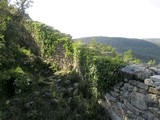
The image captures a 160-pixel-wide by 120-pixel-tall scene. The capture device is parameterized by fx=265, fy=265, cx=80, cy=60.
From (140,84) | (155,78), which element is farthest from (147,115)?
(155,78)

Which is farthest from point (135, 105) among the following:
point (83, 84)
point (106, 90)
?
point (83, 84)

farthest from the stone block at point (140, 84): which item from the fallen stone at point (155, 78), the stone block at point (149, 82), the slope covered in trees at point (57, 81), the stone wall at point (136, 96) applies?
the slope covered in trees at point (57, 81)

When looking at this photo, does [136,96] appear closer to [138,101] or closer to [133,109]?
[138,101]

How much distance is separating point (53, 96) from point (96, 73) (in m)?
2.10

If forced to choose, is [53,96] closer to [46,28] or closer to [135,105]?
[135,105]

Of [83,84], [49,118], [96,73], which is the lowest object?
[49,118]

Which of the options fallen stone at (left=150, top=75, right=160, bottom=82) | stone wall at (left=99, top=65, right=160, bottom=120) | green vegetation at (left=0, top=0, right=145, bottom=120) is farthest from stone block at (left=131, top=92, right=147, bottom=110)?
green vegetation at (left=0, top=0, right=145, bottom=120)

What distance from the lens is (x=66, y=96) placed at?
34.4 ft

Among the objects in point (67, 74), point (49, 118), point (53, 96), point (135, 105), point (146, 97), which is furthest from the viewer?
point (67, 74)

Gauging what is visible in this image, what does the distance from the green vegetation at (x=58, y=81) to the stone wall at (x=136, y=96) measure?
37 centimetres

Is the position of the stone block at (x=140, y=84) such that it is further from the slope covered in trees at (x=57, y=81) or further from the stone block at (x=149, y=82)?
the slope covered in trees at (x=57, y=81)

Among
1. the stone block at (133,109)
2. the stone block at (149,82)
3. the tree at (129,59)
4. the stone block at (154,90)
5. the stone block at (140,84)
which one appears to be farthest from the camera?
the tree at (129,59)

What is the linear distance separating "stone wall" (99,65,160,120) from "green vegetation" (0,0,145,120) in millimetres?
370

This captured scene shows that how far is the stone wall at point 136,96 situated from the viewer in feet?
23.7
